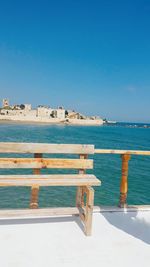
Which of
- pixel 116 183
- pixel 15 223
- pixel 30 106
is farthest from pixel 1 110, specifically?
pixel 15 223

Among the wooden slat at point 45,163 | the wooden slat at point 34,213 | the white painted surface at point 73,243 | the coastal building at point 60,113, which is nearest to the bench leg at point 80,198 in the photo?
the wooden slat at point 34,213

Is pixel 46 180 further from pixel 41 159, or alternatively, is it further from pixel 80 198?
pixel 80 198

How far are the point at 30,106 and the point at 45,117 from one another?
11.4 m

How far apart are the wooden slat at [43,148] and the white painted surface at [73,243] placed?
0.98 metres

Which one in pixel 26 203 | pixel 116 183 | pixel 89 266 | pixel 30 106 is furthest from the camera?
pixel 30 106

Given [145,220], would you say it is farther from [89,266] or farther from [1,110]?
[1,110]

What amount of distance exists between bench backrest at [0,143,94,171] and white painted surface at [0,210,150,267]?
2.55 feet

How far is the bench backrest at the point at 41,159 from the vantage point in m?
3.93

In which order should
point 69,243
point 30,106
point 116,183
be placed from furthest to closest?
1. point 30,106
2. point 116,183
3. point 69,243

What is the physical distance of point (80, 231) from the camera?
3.79 metres

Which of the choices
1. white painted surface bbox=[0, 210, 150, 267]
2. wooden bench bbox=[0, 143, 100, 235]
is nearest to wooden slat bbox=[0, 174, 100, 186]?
wooden bench bbox=[0, 143, 100, 235]

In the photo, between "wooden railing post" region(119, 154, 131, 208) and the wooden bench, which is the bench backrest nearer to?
the wooden bench

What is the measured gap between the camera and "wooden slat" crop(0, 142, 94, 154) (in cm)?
397

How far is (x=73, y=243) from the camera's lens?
11.3 ft
